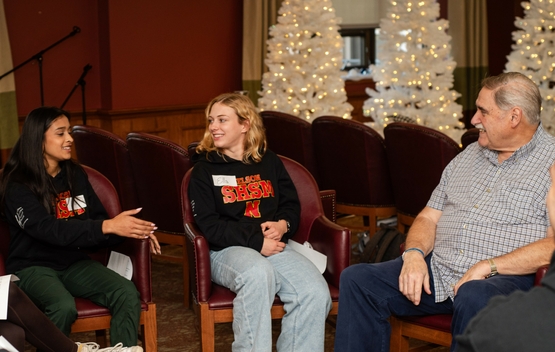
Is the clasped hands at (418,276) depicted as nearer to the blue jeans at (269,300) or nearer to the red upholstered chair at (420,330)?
the red upholstered chair at (420,330)

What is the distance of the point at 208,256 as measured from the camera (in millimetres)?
2936

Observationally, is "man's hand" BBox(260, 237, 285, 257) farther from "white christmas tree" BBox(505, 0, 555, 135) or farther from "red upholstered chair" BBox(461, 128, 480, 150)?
"white christmas tree" BBox(505, 0, 555, 135)

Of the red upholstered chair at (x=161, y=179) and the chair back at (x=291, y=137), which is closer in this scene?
the red upholstered chair at (x=161, y=179)

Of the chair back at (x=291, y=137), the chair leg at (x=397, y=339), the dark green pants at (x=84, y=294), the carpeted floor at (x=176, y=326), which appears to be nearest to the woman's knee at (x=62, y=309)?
the dark green pants at (x=84, y=294)

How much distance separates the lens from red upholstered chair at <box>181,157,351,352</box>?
2.91 metres

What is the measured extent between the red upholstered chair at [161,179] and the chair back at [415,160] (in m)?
1.24

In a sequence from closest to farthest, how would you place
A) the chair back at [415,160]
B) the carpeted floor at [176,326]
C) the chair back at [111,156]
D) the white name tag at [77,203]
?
1. the white name tag at [77,203]
2. the carpeted floor at [176,326]
3. the chair back at [415,160]
4. the chair back at [111,156]

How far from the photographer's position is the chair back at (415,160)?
13.6 ft

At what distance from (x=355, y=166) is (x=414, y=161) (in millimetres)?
474

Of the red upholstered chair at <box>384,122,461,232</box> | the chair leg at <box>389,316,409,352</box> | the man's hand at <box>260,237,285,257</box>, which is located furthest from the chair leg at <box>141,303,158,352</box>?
the red upholstered chair at <box>384,122,461,232</box>

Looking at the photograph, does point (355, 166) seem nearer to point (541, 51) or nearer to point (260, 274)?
point (260, 274)

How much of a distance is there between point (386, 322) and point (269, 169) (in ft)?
2.83

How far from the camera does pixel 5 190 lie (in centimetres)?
293

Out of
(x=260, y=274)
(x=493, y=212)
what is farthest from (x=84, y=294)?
(x=493, y=212)
